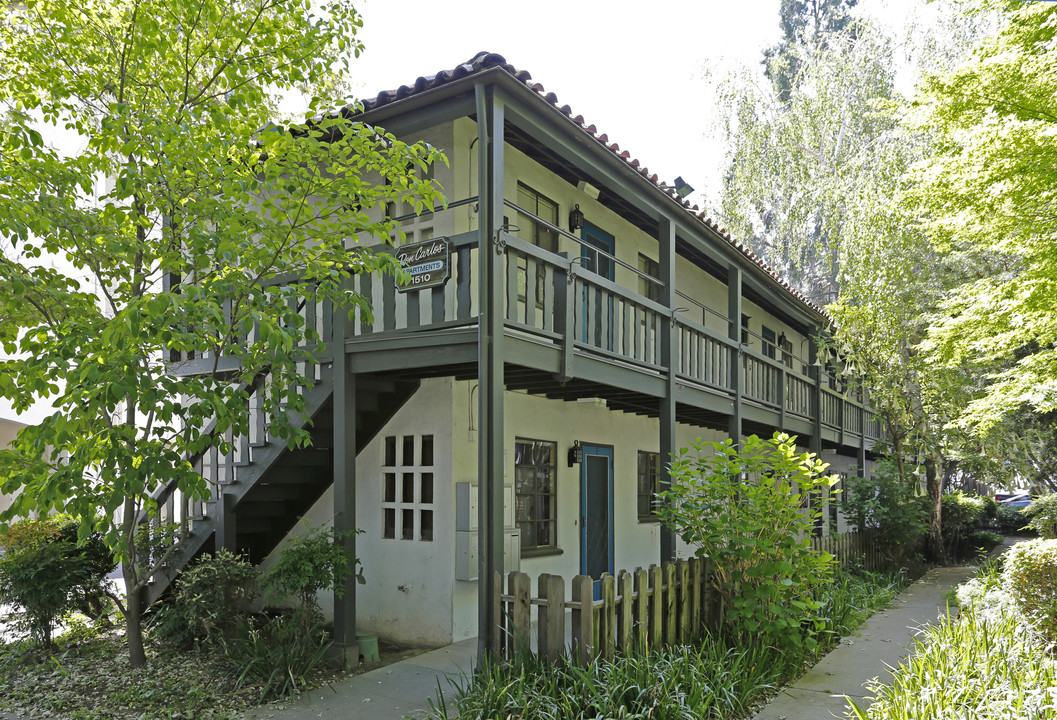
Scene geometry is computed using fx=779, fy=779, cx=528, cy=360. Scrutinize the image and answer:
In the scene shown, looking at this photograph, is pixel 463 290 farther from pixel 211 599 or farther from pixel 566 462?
pixel 566 462

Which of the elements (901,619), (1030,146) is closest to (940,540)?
(901,619)

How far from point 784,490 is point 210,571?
530 cm

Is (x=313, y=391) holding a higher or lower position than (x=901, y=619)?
higher

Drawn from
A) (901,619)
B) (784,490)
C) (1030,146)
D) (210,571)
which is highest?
(1030,146)

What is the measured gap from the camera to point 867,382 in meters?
14.2

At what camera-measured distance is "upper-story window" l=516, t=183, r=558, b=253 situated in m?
9.32

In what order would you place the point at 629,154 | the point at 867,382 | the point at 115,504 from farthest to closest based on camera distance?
the point at 867,382
the point at 629,154
the point at 115,504

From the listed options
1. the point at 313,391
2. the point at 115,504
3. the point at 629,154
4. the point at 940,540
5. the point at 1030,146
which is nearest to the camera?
the point at 115,504

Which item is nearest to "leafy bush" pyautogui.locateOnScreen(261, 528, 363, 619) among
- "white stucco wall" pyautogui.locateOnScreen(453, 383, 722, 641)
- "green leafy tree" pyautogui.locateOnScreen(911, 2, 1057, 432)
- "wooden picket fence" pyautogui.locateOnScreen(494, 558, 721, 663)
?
"white stucco wall" pyautogui.locateOnScreen(453, 383, 722, 641)

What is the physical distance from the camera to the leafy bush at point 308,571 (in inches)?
259

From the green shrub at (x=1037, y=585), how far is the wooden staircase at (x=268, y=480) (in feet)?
19.8

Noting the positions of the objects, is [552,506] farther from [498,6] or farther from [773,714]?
[498,6]

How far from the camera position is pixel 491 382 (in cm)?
632

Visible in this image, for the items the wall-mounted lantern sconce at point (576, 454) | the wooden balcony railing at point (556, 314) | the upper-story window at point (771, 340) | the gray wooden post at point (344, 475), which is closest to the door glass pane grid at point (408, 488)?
the gray wooden post at point (344, 475)
